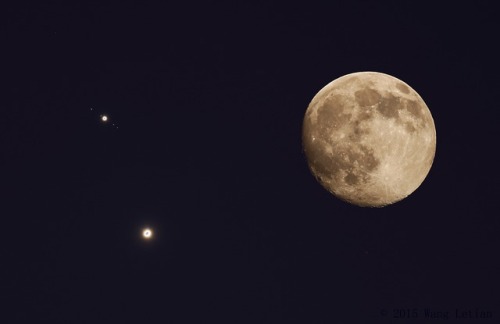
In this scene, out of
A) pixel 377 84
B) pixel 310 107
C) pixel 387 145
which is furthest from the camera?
pixel 310 107

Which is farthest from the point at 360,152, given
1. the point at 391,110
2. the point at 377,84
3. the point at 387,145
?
the point at 377,84

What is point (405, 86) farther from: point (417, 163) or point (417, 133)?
point (417, 163)

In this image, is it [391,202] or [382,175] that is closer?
[382,175]

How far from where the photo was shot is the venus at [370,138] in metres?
7.42

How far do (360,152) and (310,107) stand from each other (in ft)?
5.48

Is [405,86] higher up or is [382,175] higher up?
[405,86]

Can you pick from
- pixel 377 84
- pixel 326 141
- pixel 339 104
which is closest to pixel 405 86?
pixel 377 84

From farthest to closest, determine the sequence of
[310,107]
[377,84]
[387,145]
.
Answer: [310,107]
[377,84]
[387,145]

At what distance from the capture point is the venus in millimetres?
7422

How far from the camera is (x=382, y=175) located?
7531mm

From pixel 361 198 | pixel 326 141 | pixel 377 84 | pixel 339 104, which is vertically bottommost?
pixel 361 198

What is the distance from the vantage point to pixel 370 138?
7.39 m

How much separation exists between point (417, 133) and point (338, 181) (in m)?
1.77

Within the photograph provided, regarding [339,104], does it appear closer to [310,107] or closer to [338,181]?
[310,107]
